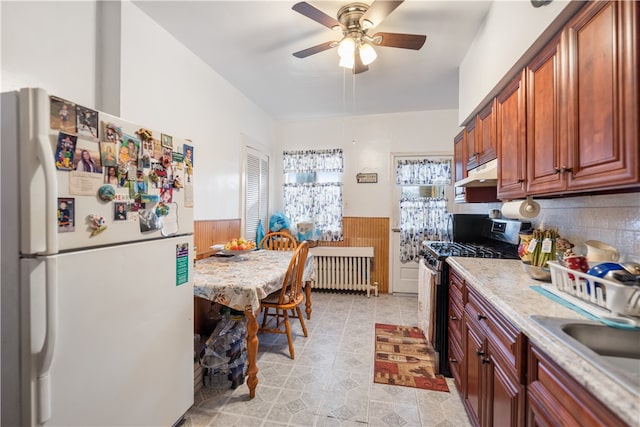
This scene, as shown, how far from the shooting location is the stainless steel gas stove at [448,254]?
2.10 metres

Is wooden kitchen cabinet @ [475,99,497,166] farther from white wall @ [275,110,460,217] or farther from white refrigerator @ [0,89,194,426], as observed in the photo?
white refrigerator @ [0,89,194,426]

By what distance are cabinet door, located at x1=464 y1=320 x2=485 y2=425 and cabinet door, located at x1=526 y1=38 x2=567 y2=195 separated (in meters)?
0.82

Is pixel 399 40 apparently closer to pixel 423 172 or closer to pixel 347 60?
pixel 347 60

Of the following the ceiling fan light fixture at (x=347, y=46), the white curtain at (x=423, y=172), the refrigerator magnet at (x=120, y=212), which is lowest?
the refrigerator magnet at (x=120, y=212)

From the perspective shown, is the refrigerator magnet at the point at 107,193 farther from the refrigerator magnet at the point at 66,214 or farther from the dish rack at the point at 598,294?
the dish rack at the point at 598,294

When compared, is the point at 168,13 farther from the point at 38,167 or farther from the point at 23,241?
the point at 23,241

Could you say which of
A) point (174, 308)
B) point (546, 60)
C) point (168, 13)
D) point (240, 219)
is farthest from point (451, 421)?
point (168, 13)

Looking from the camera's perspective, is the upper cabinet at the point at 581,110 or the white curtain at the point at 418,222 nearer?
the upper cabinet at the point at 581,110

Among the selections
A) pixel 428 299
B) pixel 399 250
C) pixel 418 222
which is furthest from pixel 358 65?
pixel 399 250

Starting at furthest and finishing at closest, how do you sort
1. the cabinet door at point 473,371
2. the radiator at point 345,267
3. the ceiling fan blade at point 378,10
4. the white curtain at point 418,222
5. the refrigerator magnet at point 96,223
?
the radiator at point 345,267 → the white curtain at point 418,222 → the ceiling fan blade at point 378,10 → the cabinet door at point 473,371 → the refrigerator magnet at point 96,223

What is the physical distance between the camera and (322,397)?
1845 mm

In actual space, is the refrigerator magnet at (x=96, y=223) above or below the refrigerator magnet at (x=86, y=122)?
below

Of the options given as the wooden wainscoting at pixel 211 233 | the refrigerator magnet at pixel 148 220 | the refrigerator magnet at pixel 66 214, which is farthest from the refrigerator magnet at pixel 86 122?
the wooden wainscoting at pixel 211 233

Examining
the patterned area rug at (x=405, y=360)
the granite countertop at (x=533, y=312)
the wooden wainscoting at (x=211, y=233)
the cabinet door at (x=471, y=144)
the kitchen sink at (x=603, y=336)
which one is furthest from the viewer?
the wooden wainscoting at (x=211, y=233)
